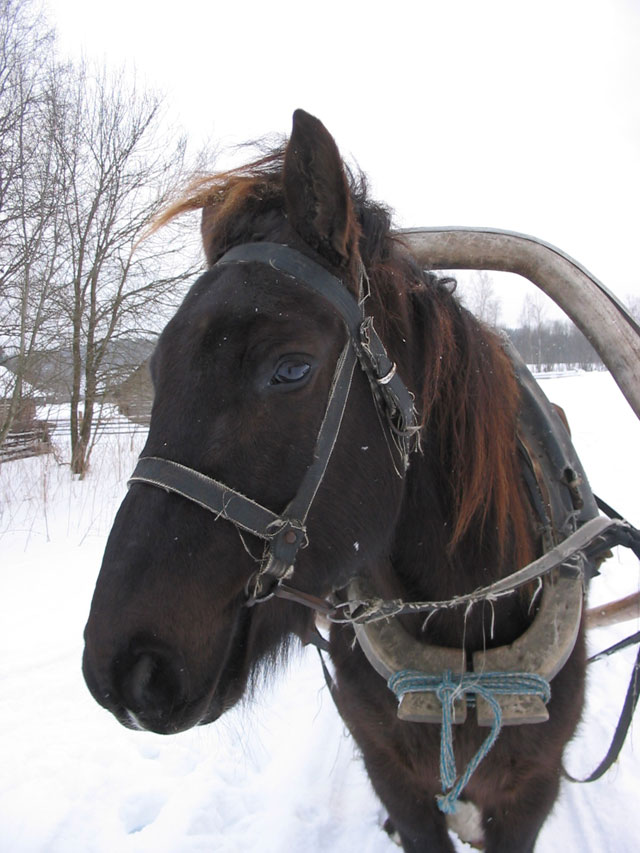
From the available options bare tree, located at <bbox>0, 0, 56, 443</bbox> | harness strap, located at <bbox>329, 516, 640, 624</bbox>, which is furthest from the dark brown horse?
→ bare tree, located at <bbox>0, 0, 56, 443</bbox>

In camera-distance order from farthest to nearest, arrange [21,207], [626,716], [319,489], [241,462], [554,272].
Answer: [21,207]
[626,716]
[554,272]
[319,489]
[241,462]

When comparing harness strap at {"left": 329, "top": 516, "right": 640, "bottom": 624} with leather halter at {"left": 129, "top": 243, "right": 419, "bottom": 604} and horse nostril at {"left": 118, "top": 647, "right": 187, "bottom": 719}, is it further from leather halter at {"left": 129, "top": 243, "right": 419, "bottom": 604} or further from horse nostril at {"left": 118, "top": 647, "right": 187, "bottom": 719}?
horse nostril at {"left": 118, "top": 647, "right": 187, "bottom": 719}

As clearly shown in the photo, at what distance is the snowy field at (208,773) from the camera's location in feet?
8.59

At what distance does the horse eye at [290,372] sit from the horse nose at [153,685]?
0.65m

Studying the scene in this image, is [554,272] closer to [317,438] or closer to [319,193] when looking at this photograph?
[319,193]

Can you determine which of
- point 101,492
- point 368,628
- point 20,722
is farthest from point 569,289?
point 101,492

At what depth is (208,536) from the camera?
1179mm

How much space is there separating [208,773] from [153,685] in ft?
8.37

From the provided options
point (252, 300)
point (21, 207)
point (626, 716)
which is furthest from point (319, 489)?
point (21, 207)

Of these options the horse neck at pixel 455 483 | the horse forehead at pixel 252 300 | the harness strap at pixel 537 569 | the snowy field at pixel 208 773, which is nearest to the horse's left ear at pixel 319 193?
the horse forehead at pixel 252 300

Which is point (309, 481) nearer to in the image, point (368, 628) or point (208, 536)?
point (208, 536)

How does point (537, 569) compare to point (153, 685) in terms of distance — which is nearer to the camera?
point (153, 685)

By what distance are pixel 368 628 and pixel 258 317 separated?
1143 millimetres

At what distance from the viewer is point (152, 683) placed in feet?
3.62
